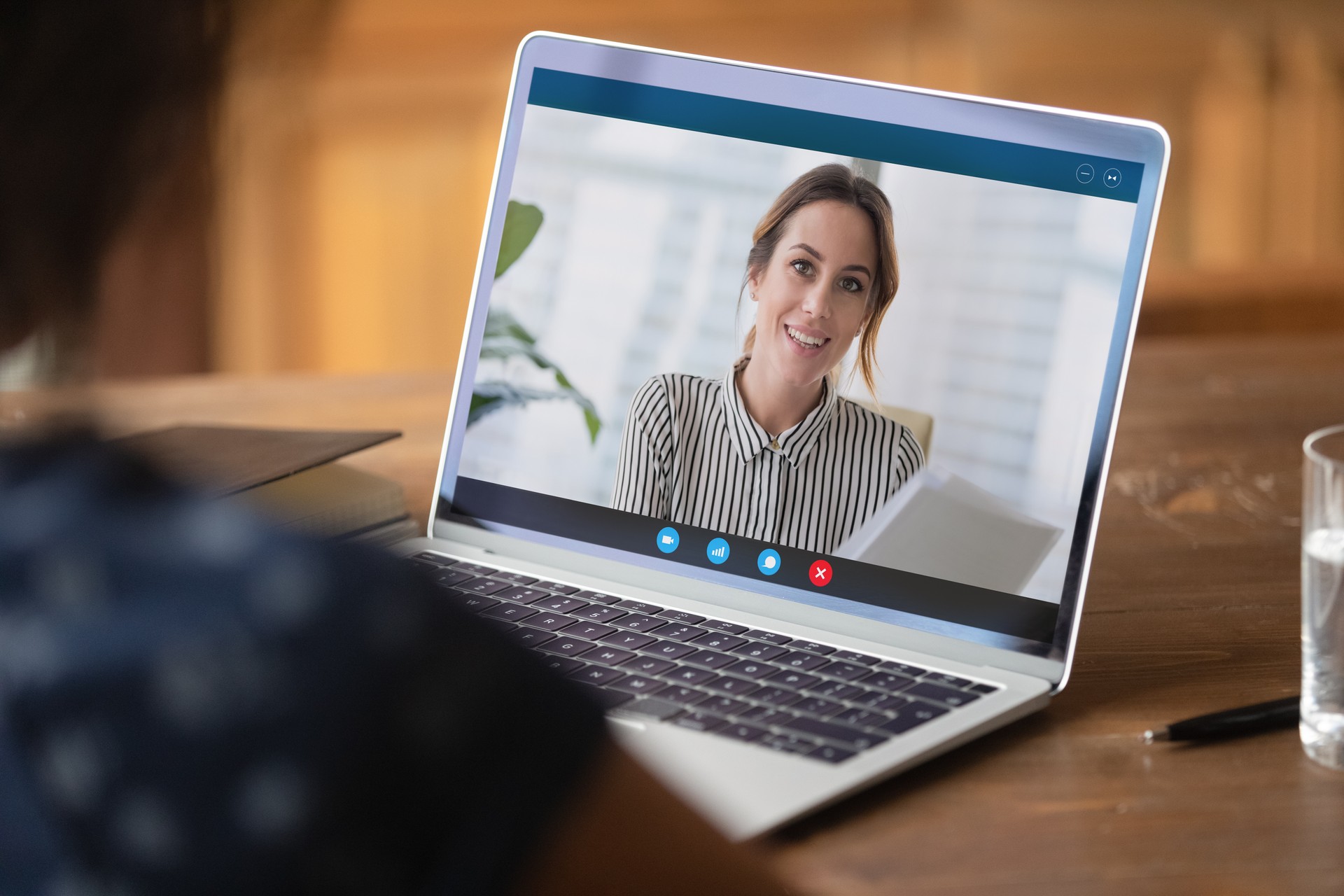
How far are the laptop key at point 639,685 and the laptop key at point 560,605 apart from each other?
0.10 m

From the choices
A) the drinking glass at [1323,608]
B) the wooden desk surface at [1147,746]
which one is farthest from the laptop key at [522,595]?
the drinking glass at [1323,608]

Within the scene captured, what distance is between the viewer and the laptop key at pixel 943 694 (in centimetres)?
68

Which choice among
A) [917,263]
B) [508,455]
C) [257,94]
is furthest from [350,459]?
[257,94]

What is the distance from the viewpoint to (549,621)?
78cm

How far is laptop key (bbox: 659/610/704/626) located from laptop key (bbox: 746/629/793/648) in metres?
0.03

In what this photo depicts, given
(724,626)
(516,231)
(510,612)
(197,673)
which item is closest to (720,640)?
(724,626)

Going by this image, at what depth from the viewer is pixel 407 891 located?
0.31 meters

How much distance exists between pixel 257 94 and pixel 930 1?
2951 millimetres

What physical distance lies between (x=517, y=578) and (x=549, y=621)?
0.08m

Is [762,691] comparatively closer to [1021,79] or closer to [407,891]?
[407,891]

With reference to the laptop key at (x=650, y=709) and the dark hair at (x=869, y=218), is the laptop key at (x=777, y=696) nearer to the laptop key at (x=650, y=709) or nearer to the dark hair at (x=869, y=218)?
the laptop key at (x=650, y=709)

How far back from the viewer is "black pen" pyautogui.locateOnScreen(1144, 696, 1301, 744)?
0.67 metres

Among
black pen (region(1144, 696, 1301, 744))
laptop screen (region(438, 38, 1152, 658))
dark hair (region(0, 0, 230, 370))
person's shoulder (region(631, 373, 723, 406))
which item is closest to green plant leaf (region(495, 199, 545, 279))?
laptop screen (region(438, 38, 1152, 658))

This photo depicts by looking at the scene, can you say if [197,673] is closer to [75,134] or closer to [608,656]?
[75,134]
